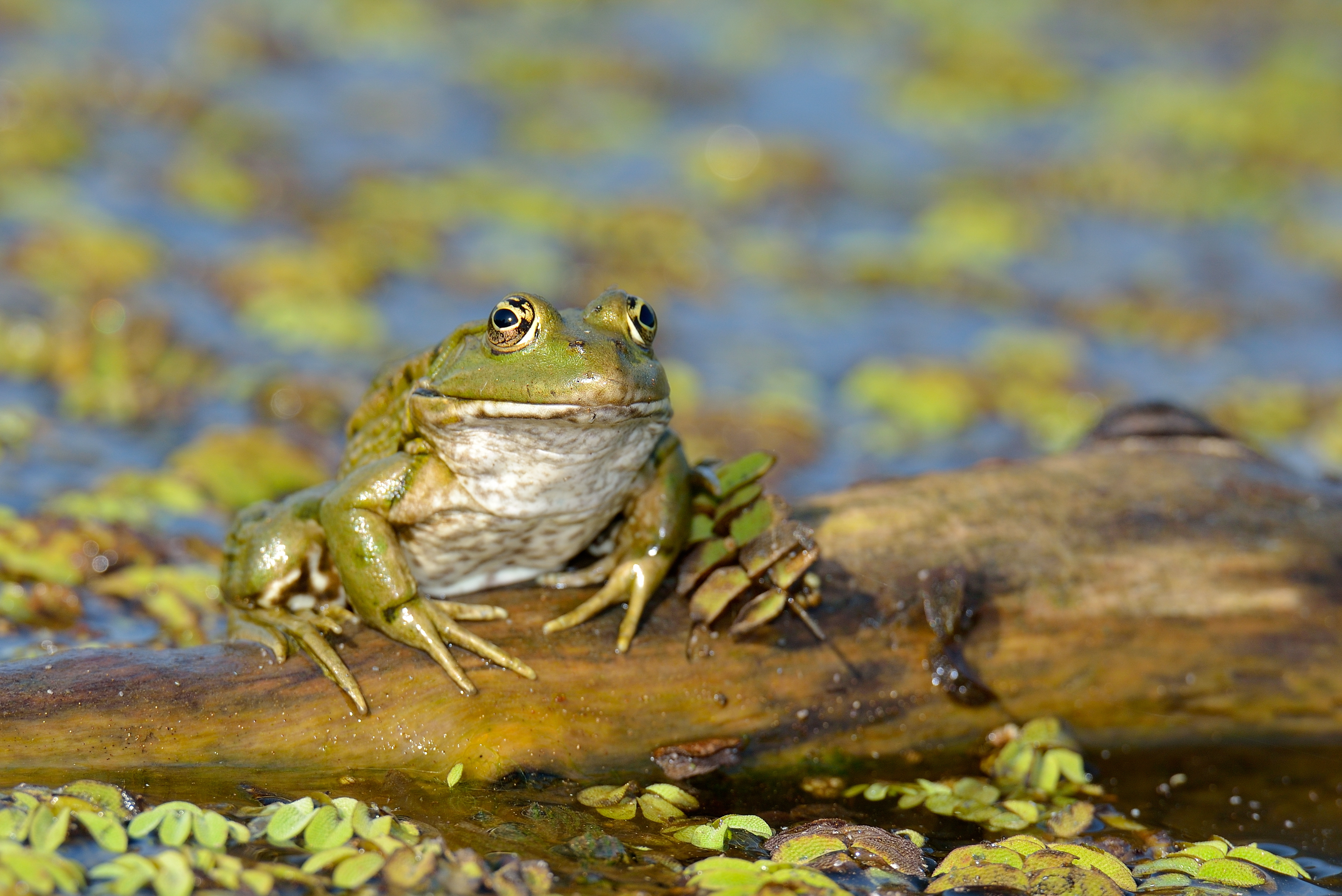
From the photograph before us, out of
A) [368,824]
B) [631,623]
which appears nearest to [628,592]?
[631,623]

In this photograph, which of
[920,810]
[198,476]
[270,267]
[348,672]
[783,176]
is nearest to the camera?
[348,672]

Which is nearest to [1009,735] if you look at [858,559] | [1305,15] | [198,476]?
[858,559]

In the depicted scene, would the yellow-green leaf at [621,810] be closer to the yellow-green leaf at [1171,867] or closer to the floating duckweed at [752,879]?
the floating duckweed at [752,879]

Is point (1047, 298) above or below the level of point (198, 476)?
above

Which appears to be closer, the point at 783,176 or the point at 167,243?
the point at 167,243

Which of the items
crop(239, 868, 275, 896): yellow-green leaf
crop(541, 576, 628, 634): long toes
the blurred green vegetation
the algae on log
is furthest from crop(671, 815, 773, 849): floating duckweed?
the blurred green vegetation

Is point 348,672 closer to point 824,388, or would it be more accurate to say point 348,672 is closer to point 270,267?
point 824,388

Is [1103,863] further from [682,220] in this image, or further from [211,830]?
[682,220]
